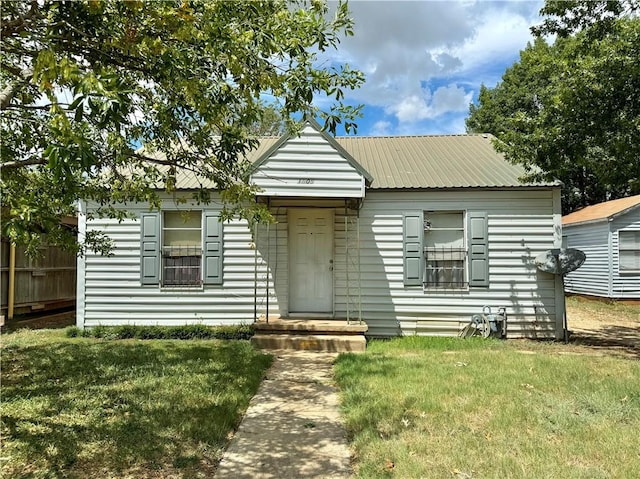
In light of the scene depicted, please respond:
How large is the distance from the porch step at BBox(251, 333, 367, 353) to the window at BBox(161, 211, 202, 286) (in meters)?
2.32

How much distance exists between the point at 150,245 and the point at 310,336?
152 inches

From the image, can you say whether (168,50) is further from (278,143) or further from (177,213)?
(177,213)

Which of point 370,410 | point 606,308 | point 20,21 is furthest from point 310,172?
point 606,308

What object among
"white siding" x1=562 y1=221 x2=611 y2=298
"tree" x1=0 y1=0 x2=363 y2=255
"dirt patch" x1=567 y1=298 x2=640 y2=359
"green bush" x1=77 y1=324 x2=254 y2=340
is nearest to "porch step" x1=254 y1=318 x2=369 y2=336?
"green bush" x1=77 y1=324 x2=254 y2=340

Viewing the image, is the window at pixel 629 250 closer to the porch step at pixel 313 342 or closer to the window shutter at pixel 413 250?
the window shutter at pixel 413 250

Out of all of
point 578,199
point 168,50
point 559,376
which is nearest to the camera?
point 168,50

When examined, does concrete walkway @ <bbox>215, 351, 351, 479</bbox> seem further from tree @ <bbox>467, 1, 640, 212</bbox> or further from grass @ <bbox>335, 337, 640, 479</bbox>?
tree @ <bbox>467, 1, 640, 212</bbox>

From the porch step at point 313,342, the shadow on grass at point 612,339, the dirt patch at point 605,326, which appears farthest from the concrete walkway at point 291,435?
the dirt patch at point 605,326

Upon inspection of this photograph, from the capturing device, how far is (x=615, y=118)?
6.93 meters

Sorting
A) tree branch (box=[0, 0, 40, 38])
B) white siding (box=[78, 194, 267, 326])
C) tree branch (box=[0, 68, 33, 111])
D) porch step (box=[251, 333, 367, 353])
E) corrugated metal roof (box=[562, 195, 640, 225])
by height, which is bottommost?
porch step (box=[251, 333, 367, 353])

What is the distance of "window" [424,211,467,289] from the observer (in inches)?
354

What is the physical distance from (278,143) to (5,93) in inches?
182

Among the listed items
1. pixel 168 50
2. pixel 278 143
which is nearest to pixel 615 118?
pixel 278 143

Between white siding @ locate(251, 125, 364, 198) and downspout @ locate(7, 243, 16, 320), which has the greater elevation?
white siding @ locate(251, 125, 364, 198)
